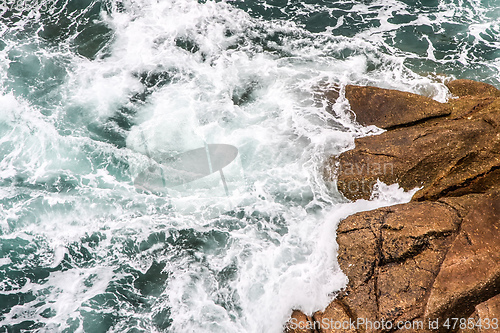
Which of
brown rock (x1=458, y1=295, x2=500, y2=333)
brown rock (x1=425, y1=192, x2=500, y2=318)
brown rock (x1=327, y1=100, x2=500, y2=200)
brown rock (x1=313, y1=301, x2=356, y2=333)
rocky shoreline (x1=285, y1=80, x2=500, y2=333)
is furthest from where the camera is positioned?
brown rock (x1=327, y1=100, x2=500, y2=200)

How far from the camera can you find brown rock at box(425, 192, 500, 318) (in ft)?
18.8

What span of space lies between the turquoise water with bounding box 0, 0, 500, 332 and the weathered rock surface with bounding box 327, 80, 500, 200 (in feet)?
1.72

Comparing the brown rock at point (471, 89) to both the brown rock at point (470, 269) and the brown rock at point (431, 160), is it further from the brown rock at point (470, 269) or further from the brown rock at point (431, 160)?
the brown rock at point (470, 269)

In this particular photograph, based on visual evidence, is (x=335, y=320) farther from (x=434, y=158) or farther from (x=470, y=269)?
(x=434, y=158)

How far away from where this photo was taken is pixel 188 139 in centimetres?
1043

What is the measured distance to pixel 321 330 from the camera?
20.5 feet

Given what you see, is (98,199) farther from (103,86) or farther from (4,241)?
(103,86)

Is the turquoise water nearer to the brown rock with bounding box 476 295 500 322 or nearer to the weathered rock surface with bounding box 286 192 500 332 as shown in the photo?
the weathered rock surface with bounding box 286 192 500 332

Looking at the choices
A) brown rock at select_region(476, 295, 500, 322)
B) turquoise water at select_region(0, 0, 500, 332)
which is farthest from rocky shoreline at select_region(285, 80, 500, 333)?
turquoise water at select_region(0, 0, 500, 332)

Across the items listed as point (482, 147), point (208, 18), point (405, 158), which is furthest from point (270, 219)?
point (208, 18)

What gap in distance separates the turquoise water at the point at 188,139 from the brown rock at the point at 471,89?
0.41m

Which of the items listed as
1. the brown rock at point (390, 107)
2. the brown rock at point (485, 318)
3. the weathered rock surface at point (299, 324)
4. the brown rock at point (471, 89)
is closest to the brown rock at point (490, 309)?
the brown rock at point (485, 318)

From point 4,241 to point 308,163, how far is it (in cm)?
830

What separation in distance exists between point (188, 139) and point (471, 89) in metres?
8.97
